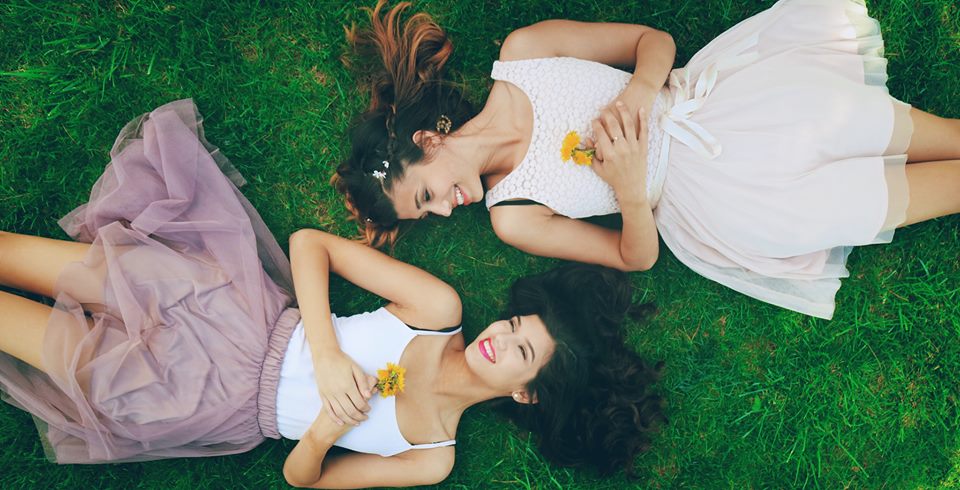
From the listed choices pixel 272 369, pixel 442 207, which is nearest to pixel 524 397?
pixel 442 207

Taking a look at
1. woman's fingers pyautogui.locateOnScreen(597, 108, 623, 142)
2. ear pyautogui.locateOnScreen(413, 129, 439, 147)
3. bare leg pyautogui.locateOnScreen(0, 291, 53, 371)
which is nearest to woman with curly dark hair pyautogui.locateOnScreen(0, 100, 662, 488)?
bare leg pyautogui.locateOnScreen(0, 291, 53, 371)

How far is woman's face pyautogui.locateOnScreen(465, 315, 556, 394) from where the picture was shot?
3053mm

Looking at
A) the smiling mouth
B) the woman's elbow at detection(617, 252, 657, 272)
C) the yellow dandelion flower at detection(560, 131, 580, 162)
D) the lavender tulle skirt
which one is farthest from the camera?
the woman's elbow at detection(617, 252, 657, 272)

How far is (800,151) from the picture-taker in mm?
3086

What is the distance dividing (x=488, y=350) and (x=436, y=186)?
0.83 meters

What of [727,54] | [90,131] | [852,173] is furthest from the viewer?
[90,131]

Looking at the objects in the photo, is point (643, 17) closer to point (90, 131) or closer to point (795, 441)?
point (795, 441)

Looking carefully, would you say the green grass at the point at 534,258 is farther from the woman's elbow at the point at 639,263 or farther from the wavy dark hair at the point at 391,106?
the woman's elbow at the point at 639,263

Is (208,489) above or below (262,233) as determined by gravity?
below

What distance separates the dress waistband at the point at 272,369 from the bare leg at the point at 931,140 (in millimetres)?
3384

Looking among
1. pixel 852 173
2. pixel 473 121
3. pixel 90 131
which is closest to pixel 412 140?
pixel 473 121

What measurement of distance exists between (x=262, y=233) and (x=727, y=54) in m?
2.63

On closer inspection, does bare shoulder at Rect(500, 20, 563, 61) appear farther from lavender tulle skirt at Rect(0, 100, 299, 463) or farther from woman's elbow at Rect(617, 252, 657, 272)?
lavender tulle skirt at Rect(0, 100, 299, 463)

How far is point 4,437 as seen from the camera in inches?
136
